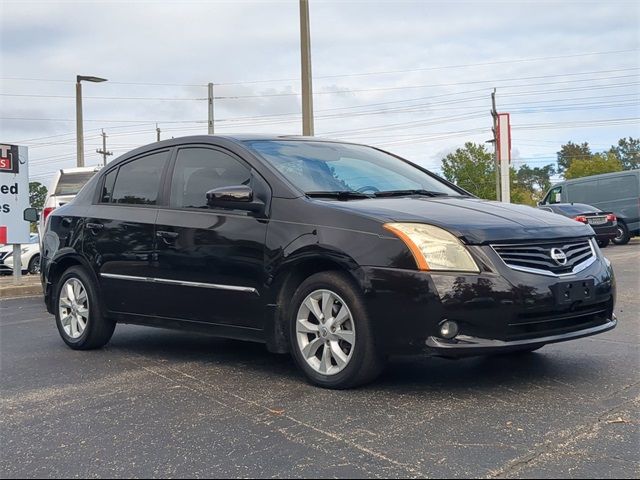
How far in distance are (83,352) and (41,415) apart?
6.24 feet

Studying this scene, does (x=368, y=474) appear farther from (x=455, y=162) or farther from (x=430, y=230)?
(x=455, y=162)

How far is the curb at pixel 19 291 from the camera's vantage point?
35.8 ft

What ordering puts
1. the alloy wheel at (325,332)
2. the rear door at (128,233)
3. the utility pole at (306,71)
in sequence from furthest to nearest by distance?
the utility pole at (306,71) → the rear door at (128,233) → the alloy wheel at (325,332)

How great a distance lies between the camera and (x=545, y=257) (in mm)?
4090

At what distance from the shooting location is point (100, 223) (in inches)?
229

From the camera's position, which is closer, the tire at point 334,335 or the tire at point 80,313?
the tire at point 334,335

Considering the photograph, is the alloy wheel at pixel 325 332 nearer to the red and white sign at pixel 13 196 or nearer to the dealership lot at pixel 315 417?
the dealership lot at pixel 315 417

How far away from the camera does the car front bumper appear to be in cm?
387

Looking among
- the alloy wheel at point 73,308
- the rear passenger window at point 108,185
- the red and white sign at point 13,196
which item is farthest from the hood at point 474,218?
the red and white sign at point 13,196

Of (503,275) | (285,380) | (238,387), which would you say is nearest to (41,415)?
(238,387)

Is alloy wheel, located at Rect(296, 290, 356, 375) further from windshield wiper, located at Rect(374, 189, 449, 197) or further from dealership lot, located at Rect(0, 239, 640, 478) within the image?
windshield wiper, located at Rect(374, 189, 449, 197)

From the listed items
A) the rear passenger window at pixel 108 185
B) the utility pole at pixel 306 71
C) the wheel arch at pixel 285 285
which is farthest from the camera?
the utility pole at pixel 306 71

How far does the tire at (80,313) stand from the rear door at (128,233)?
18 centimetres

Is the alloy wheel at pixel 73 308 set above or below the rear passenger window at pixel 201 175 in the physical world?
below
